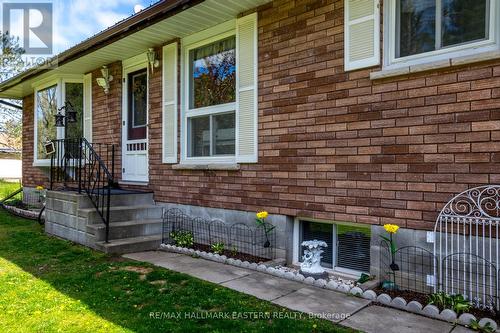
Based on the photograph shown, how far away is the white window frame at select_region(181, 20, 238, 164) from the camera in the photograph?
5031mm

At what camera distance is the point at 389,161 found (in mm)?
3416

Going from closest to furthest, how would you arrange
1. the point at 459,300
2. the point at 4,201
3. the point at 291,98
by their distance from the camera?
the point at 459,300
the point at 291,98
the point at 4,201

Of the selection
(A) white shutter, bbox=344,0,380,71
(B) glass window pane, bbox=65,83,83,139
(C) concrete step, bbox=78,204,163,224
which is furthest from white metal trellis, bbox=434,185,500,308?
(B) glass window pane, bbox=65,83,83,139

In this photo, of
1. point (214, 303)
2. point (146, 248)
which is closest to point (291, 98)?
point (214, 303)

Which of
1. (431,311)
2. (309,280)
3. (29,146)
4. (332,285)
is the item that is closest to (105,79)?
(29,146)

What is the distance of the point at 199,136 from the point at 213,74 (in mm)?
945

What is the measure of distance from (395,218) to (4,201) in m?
10.4

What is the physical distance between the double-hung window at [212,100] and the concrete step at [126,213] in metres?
1.02

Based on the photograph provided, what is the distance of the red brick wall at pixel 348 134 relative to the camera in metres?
2.99

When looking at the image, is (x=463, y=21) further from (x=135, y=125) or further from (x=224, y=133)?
(x=135, y=125)

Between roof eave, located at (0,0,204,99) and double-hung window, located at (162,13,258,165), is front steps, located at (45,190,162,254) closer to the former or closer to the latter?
double-hung window, located at (162,13,258,165)

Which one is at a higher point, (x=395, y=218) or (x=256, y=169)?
(x=256, y=169)

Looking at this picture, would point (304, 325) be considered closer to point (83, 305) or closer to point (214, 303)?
point (214, 303)

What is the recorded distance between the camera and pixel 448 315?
2.69 meters
